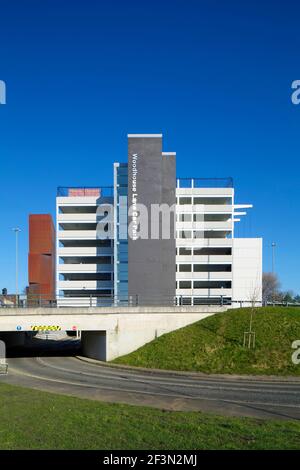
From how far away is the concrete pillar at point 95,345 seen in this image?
30202 mm

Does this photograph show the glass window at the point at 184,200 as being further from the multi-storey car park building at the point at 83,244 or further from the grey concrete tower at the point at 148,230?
the multi-storey car park building at the point at 83,244

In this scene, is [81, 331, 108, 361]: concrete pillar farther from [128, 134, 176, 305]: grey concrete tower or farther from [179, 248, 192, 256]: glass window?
[179, 248, 192, 256]: glass window

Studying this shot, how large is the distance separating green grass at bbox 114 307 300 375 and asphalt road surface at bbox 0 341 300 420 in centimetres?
141

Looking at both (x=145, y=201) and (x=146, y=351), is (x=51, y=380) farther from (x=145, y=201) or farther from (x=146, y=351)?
(x=145, y=201)

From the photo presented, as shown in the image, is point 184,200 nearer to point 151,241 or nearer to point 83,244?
point 151,241

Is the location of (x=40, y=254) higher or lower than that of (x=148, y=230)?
lower

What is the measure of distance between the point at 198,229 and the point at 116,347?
4384 cm

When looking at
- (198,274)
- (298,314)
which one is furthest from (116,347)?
(198,274)

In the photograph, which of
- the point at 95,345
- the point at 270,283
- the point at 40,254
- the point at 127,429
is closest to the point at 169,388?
the point at 127,429

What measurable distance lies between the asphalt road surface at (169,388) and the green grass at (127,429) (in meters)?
2.59

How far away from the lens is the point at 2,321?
1141 inches

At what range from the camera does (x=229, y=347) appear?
27062 millimetres

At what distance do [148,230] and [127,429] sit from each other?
184ft

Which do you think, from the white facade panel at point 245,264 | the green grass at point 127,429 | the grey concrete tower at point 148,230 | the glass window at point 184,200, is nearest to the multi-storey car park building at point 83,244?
the grey concrete tower at point 148,230
